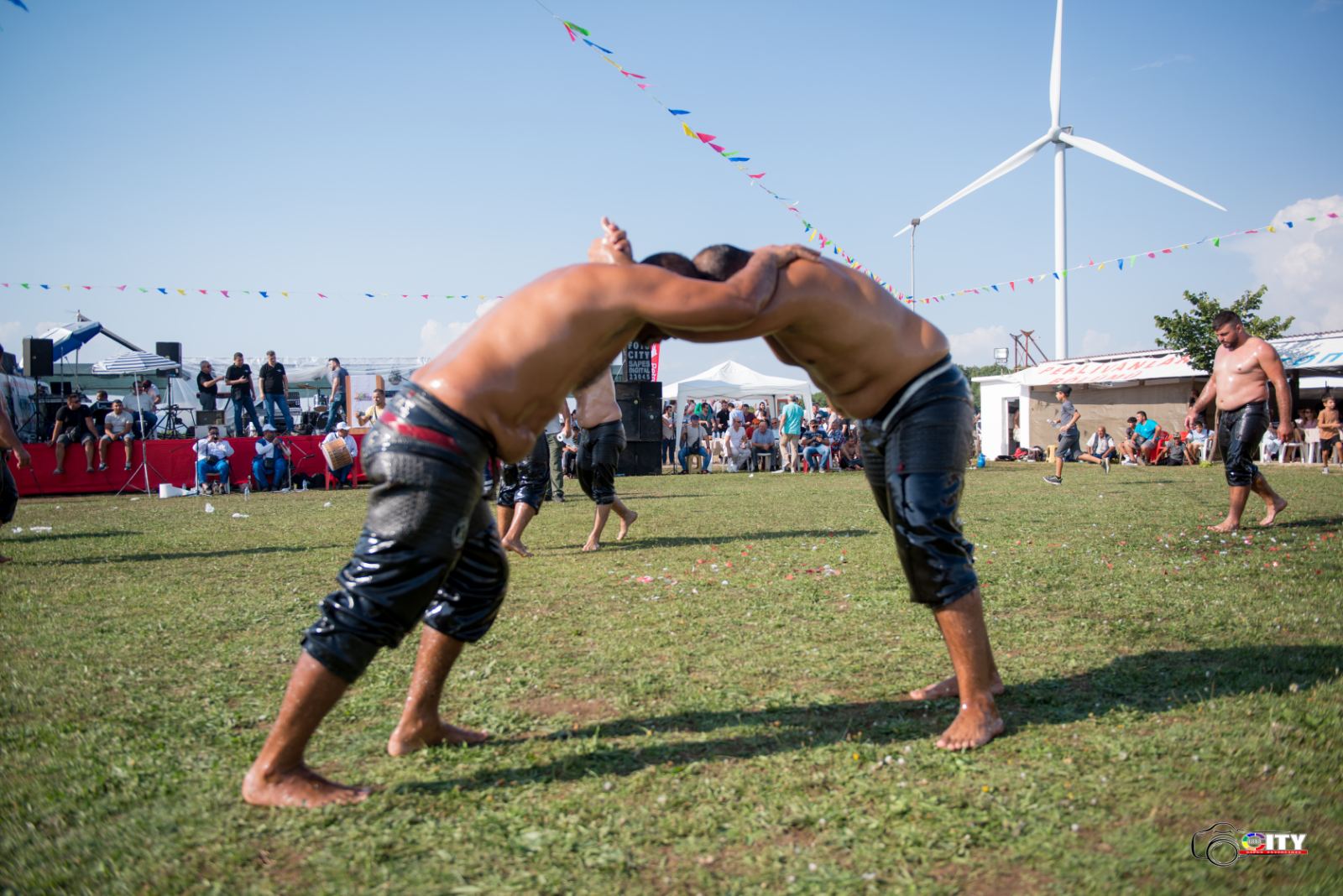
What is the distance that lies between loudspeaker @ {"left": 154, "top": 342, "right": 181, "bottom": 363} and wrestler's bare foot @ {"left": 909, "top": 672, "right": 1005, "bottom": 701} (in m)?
28.3

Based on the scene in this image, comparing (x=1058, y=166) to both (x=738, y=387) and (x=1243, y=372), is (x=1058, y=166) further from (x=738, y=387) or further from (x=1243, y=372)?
(x=1243, y=372)

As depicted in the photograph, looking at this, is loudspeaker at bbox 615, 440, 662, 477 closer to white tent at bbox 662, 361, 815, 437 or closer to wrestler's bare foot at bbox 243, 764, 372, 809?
white tent at bbox 662, 361, 815, 437

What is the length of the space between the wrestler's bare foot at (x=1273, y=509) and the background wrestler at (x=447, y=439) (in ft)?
26.6

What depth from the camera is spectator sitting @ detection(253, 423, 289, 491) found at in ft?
62.5

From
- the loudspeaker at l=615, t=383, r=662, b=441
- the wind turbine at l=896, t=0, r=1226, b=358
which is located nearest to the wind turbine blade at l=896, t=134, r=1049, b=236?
the wind turbine at l=896, t=0, r=1226, b=358

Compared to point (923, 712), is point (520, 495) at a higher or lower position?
higher

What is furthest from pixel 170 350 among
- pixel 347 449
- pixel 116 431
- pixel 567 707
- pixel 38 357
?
pixel 567 707

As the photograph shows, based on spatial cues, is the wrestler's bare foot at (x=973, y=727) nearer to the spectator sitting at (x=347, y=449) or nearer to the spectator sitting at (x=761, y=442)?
the spectator sitting at (x=347, y=449)

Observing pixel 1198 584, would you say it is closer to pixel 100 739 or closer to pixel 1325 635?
pixel 1325 635

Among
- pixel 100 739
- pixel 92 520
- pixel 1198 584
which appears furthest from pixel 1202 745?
pixel 92 520

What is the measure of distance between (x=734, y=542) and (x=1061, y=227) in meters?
30.4

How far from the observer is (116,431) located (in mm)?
19281

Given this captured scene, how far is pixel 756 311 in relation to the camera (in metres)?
2.88

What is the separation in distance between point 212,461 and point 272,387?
2.69 meters
